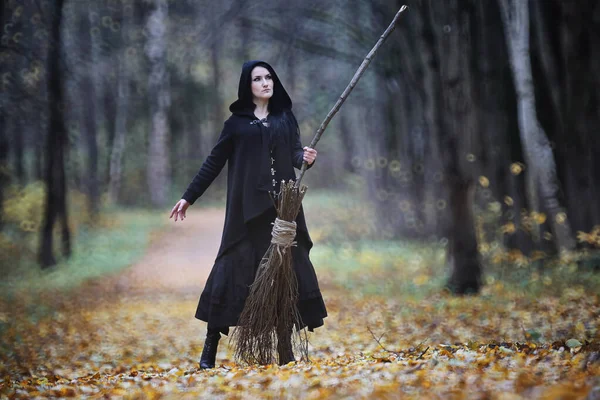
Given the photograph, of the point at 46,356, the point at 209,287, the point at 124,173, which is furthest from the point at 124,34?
the point at 209,287

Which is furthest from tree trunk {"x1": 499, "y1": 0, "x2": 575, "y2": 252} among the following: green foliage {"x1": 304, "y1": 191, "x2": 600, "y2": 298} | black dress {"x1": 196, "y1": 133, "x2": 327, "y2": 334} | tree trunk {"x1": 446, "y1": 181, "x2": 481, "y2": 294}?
black dress {"x1": 196, "y1": 133, "x2": 327, "y2": 334}

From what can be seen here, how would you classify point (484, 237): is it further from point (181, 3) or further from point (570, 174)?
point (181, 3)

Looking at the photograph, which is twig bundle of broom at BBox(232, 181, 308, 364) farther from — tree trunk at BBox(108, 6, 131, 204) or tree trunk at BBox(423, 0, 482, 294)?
tree trunk at BBox(108, 6, 131, 204)

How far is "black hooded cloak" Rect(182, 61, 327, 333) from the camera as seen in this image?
5570mm

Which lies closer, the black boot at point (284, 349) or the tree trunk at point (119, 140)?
the black boot at point (284, 349)

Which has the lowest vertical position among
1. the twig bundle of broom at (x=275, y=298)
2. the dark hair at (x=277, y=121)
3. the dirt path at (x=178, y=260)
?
the dirt path at (x=178, y=260)

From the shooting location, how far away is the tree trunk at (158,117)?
81.8 feet

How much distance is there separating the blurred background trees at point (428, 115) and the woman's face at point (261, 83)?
4.90 metres

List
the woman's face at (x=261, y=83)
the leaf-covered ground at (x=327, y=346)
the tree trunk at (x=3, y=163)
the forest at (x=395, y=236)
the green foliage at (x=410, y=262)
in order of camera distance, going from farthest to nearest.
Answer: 1. the tree trunk at (x=3, y=163)
2. the green foliage at (x=410, y=262)
3. the woman's face at (x=261, y=83)
4. the forest at (x=395, y=236)
5. the leaf-covered ground at (x=327, y=346)

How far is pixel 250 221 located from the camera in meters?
5.57

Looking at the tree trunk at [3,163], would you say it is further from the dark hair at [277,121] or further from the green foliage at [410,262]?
the dark hair at [277,121]

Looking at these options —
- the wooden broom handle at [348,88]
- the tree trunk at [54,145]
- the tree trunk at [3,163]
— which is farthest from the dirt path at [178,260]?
the wooden broom handle at [348,88]

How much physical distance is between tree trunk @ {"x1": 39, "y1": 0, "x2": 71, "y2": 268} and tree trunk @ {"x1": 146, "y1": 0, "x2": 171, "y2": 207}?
10763mm

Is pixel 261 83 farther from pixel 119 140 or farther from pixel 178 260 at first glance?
pixel 119 140
